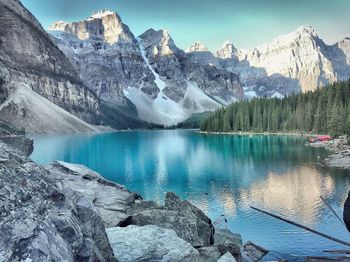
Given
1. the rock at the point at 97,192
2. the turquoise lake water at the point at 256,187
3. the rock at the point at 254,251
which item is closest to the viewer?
the rock at the point at 97,192

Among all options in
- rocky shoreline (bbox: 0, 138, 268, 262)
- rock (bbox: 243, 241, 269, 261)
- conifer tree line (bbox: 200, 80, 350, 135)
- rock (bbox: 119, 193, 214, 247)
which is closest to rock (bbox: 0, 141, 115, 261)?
rocky shoreline (bbox: 0, 138, 268, 262)

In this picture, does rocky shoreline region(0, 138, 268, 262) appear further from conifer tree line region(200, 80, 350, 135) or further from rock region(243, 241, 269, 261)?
conifer tree line region(200, 80, 350, 135)

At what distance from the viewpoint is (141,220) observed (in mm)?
17312

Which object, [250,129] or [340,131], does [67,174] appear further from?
[250,129]

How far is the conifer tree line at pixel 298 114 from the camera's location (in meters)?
119

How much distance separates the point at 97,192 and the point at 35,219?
735 inches

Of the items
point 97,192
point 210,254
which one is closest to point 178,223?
point 210,254

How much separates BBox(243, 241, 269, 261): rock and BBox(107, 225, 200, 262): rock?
12.7m

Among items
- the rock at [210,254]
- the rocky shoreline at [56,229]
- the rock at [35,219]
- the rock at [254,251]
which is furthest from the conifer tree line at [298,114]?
the rock at [35,219]

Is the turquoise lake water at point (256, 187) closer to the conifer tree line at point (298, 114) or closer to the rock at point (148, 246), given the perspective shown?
the rock at point (148, 246)

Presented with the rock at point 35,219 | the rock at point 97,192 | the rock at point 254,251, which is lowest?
the rock at point 254,251

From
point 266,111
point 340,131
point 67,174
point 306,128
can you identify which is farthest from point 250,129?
point 67,174

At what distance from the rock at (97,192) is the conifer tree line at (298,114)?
92.4 metres

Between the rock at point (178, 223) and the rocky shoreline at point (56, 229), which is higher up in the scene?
the rocky shoreline at point (56, 229)
